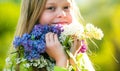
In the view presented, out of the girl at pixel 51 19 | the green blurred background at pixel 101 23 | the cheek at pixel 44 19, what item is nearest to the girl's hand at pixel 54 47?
the girl at pixel 51 19

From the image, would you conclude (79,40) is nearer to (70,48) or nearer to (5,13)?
(70,48)

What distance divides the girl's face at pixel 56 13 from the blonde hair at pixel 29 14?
52 millimetres

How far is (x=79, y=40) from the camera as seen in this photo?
16.0 ft

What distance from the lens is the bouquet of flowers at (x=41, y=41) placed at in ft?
15.6

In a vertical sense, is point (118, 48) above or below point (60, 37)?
below

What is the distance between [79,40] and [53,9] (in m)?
0.39

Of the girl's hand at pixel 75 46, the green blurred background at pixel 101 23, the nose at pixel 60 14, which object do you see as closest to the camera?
the girl's hand at pixel 75 46

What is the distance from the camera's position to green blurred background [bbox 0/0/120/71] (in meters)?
12.6

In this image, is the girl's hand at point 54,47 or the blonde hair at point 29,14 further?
the blonde hair at point 29,14

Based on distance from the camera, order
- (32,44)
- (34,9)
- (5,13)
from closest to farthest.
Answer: (32,44)
(34,9)
(5,13)

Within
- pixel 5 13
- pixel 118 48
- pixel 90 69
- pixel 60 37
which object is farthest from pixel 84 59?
pixel 118 48

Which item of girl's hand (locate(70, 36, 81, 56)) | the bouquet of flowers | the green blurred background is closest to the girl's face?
the bouquet of flowers

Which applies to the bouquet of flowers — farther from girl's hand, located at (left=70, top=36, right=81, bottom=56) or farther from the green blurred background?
the green blurred background

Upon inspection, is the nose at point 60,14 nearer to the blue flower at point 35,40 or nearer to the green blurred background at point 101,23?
the blue flower at point 35,40
